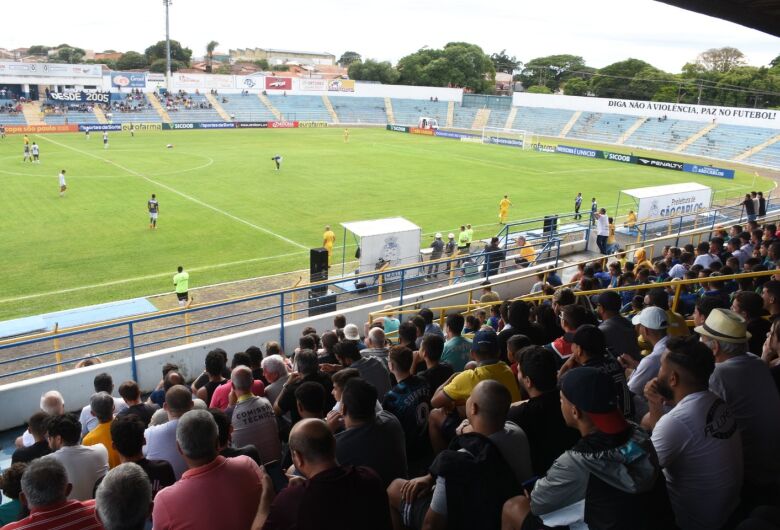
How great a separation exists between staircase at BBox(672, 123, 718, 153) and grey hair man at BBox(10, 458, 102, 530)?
72.4 m

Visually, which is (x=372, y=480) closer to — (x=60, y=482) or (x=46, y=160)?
(x=60, y=482)

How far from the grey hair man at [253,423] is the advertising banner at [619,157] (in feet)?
181

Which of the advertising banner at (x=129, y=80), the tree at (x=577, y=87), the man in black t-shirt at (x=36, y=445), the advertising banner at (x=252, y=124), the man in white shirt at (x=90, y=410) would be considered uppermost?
the tree at (x=577, y=87)

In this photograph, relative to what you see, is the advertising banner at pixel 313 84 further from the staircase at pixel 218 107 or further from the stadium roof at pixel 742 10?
the stadium roof at pixel 742 10

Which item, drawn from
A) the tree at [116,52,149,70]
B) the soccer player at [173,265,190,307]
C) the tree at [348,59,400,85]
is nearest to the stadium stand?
the tree at [348,59,400,85]

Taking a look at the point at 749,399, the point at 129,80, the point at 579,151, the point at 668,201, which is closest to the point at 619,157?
the point at 579,151

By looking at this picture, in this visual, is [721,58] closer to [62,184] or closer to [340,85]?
[340,85]

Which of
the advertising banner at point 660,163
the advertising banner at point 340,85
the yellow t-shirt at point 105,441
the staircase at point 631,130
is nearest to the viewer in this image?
the yellow t-shirt at point 105,441

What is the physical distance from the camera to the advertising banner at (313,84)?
285 feet

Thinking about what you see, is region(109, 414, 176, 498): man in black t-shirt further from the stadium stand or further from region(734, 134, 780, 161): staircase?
the stadium stand

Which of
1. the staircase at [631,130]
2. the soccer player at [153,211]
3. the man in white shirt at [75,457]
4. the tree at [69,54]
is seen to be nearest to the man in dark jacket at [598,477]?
the man in white shirt at [75,457]

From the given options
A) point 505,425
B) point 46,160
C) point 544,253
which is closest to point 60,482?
point 505,425

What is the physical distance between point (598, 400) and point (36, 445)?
4954 millimetres

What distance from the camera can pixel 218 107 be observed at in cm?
7775
